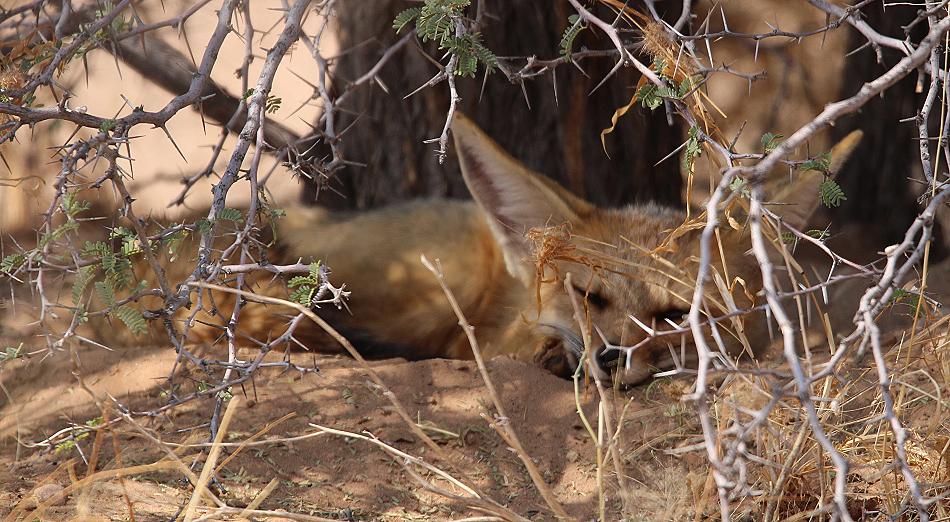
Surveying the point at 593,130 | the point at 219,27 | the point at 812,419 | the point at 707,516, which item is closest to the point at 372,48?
the point at 593,130

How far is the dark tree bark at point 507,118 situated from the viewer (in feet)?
14.4

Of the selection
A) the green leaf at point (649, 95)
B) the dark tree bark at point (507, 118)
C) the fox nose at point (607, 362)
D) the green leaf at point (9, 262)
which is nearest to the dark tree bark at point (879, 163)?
Result: the dark tree bark at point (507, 118)

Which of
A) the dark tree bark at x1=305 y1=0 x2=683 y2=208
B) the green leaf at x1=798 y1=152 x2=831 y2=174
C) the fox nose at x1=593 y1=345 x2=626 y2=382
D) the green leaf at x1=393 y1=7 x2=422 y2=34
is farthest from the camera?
the dark tree bark at x1=305 y1=0 x2=683 y2=208

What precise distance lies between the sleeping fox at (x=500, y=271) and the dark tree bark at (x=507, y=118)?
2.21 feet

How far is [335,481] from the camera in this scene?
2453mm

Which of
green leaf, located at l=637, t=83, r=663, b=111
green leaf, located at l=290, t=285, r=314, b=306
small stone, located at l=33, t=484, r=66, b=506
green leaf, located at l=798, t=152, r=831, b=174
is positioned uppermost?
green leaf, located at l=637, t=83, r=663, b=111

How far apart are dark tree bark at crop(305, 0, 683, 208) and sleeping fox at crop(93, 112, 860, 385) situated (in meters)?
0.67

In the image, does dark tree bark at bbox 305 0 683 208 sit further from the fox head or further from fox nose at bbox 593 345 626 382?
fox nose at bbox 593 345 626 382

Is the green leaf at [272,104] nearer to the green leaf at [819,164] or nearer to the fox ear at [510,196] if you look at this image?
the fox ear at [510,196]

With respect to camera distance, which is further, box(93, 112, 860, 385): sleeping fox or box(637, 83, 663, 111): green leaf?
box(93, 112, 860, 385): sleeping fox

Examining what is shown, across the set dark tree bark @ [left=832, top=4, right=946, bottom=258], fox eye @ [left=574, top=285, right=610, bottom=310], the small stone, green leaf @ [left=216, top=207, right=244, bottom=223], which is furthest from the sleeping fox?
dark tree bark @ [left=832, top=4, right=946, bottom=258]

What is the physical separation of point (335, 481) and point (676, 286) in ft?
4.79

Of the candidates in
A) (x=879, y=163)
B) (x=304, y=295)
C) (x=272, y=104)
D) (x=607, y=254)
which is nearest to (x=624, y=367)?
(x=607, y=254)

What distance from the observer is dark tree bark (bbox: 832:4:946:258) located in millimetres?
5586
